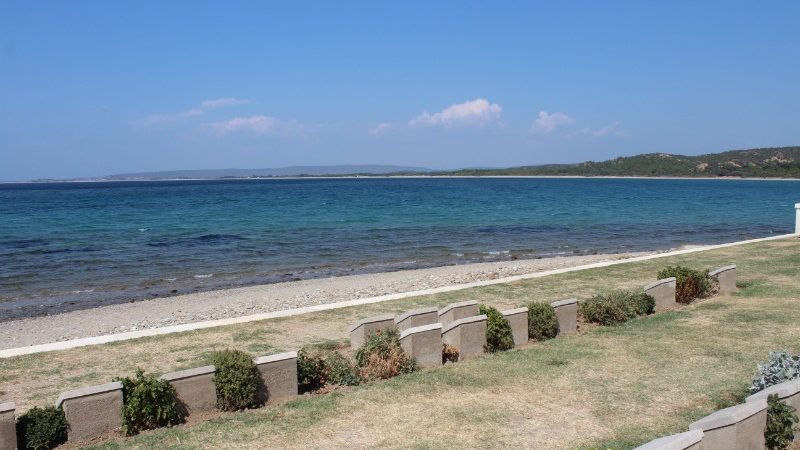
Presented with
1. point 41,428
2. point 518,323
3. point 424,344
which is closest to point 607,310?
point 518,323

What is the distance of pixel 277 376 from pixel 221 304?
995 centimetres

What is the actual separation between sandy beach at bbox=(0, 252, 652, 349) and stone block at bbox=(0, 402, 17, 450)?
25.1 feet

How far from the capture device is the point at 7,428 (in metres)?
6.32

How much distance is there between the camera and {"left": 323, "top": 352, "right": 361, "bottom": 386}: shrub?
27.3 feet

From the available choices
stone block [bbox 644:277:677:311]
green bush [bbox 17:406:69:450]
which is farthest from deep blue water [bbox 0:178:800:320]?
stone block [bbox 644:277:677:311]

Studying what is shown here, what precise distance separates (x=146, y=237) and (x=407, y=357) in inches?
1223

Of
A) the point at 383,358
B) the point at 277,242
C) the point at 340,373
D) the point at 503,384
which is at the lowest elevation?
the point at 277,242

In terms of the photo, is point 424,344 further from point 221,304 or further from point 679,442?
point 221,304

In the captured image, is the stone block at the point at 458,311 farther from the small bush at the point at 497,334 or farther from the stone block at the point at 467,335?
the stone block at the point at 467,335

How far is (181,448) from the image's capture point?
6484mm

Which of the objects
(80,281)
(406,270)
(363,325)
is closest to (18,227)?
(80,281)

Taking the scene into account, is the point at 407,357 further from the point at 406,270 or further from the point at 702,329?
the point at 406,270

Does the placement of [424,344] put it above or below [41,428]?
above

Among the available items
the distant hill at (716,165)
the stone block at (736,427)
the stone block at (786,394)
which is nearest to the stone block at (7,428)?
the stone block at (736,427)
